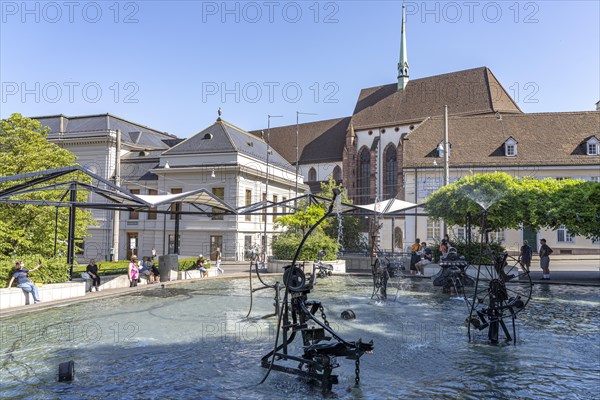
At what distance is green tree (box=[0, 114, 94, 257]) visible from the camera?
20250mm

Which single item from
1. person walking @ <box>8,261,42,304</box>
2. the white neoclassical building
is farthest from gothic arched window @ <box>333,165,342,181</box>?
person walking @ <box>8,261,42,304</box>

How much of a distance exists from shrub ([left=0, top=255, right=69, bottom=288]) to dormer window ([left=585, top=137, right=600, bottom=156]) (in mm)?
43887

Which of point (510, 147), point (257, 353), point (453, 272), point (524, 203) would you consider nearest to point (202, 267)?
point (453, 272)

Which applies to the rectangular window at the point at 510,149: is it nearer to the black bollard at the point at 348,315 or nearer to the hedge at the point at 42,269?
the black bollard at the point at 348,315

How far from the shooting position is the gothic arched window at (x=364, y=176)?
205 feet

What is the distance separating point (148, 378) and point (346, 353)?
323 centimetres

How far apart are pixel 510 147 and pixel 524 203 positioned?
24535 millimetres

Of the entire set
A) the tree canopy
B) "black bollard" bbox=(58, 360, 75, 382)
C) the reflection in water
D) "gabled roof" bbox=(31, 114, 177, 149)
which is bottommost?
the reflection in water

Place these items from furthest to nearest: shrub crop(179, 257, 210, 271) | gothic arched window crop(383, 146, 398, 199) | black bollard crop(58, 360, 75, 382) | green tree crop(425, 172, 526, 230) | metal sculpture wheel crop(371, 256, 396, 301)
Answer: gothic arched window crop(383, 146, 398, 199)
shrub crop(179, 257, 210, 271)
green tree crop(425, 172, 526, 230)
metal sculpture wheel crop(371, 256, 396, 301)
black bollard crop(58, 360, 75, 382)

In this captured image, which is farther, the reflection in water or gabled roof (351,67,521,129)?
gabled roof (351,67,521,129)

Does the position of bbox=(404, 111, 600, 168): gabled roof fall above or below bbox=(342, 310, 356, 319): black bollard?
above

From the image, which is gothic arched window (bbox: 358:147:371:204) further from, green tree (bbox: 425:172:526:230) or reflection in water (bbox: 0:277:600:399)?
reflection in water (bbox: 0:277:600:399)

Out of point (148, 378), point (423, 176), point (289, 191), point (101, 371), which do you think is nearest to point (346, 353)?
point (148, 378)

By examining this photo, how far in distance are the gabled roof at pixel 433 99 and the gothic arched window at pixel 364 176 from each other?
4.06 meters
